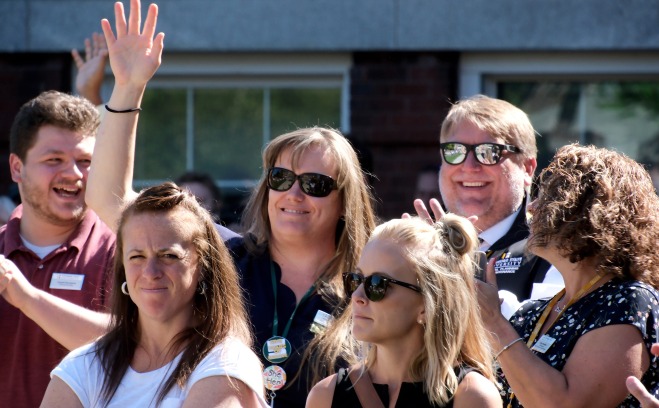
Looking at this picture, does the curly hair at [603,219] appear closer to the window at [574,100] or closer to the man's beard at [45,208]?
the man's beard at [45,208]

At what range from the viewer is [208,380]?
9.34 ft

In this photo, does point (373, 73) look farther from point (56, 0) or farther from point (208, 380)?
point (208, 380)

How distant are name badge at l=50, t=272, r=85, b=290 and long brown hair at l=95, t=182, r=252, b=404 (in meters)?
0.79

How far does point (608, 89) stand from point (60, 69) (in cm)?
348

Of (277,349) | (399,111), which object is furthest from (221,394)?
(399,111)

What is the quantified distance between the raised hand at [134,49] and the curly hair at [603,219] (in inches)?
63.1

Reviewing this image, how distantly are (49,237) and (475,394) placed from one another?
203 centimetres

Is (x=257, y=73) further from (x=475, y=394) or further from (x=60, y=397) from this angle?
(x=475, y=394)

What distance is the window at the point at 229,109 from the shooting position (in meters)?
6.59

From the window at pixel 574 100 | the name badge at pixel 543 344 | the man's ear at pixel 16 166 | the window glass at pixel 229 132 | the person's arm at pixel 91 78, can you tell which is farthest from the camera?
the window glass at pixel 229 132

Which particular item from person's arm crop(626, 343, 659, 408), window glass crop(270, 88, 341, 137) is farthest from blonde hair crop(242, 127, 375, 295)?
window glass crop(270, 88, 341, 137)

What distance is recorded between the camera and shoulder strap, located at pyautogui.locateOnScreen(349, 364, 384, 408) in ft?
9.20

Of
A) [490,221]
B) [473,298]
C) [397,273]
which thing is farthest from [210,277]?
[490,221]

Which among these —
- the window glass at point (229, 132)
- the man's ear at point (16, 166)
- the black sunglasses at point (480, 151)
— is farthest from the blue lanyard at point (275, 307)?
the window glass at point (229, 132)
